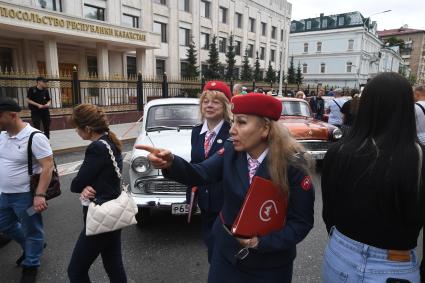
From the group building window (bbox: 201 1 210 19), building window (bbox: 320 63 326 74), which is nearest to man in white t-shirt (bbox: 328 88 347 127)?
building window (bbox: 201 1 210 19)

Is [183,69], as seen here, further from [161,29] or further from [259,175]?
[259,175]

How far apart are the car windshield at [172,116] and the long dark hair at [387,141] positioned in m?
3.77

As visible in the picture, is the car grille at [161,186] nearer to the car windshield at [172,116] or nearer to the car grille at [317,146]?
the car windshield at [172,116]

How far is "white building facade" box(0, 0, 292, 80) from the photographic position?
703 inches

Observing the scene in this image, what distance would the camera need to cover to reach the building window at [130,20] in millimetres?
25716

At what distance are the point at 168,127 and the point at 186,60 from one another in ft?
92.7

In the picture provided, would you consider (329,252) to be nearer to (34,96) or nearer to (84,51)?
(34,96)

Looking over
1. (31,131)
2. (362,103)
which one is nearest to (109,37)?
(31,131)

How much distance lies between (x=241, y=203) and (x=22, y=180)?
2297 millimetres

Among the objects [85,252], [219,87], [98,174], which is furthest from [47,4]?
[85,252]

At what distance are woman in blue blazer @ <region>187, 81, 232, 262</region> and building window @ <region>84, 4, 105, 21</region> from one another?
Result: 2402 centimetres

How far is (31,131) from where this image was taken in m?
2.89

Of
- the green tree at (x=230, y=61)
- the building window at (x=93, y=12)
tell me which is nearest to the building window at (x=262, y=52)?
the green tree at (x=230, y=61)

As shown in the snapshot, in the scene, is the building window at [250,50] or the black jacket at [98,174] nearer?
the black jacket at [98,174]
